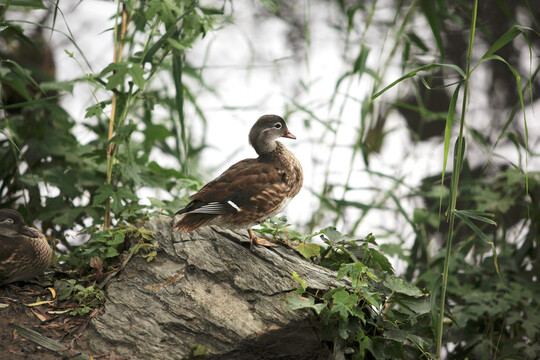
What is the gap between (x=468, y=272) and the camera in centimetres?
377

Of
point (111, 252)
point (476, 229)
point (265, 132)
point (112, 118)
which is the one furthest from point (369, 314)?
point (112, 118)

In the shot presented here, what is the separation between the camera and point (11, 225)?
2814mm

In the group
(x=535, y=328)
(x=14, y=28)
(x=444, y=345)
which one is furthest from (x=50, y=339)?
(x=535, y=328)

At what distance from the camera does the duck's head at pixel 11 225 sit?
9.19 feet

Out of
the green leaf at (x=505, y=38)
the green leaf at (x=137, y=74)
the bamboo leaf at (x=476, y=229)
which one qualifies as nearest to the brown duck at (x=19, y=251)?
the green leaf at (x=137, y=74)

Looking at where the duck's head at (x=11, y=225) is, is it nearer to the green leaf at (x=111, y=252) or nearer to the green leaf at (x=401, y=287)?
the green leaf at (x=111, y=252)

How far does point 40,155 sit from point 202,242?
1557mm

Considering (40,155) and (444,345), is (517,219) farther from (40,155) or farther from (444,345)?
(40,155)

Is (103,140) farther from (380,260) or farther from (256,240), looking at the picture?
(380,260)

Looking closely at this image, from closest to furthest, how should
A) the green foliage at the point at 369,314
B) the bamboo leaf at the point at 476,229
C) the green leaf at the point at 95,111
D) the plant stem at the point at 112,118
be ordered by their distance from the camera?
the bamboo leaf at the point at 476,229, the green foliage at the point at 369,314, the green leaf at the point at 95,111, the plant stem at the point at 112,118

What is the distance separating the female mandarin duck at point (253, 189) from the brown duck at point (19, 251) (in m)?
0.74

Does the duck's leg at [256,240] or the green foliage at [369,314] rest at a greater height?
the duck's leg at [256,240]

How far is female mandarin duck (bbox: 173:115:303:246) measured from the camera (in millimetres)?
2686

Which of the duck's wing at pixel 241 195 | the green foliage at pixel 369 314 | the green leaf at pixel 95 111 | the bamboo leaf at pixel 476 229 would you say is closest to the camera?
the bamboo leaf at pixel 476 229
